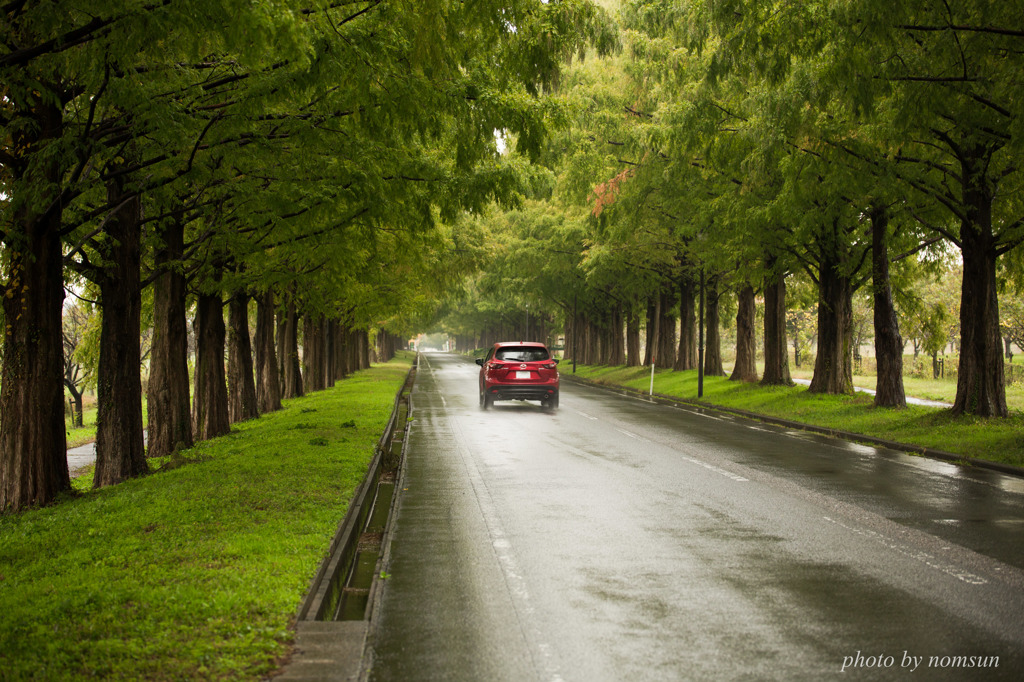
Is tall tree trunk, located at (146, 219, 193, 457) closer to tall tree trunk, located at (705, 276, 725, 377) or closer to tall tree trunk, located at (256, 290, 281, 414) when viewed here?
tall tree trunk, located at (256, 290, 281, 414)

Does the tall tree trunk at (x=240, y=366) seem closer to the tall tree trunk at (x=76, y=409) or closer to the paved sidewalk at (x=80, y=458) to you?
the paved sidewalk at (x=80, y=458)

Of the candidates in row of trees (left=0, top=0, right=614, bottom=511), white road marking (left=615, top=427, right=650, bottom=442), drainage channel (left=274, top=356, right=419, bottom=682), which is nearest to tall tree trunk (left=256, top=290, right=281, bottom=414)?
row of trees (left=0, top=0, right=614, bottom=511)

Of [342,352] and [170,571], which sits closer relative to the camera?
[170,571]

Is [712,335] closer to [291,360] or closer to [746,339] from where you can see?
[746,339]

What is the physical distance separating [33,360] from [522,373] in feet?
49.5

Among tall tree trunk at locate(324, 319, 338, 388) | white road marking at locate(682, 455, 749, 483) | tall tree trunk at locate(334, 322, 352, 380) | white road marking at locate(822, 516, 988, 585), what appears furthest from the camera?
tall tree trunk at locate(334, 322, 352, 380)

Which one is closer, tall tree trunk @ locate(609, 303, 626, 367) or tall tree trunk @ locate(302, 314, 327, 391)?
tall tree trunk @ locate(302, 314, 327, 391)

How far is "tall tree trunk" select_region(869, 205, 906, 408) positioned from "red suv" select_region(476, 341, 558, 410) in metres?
8.58

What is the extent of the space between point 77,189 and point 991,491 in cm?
1175

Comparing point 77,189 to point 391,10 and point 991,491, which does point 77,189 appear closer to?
point 391,10

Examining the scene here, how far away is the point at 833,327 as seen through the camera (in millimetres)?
24906

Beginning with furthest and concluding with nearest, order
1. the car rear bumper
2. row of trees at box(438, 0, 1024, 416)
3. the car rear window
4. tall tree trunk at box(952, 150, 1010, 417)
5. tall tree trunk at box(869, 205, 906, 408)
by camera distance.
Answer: the car rear window
the car rear bumper
tall tree trunk at box(869, 205, 906, 408)
tall tree trunk at box(952, 150, 1010, 417)
row of trees at box(438, 0, 1024, 416)

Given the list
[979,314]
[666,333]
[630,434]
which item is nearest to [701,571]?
[630,434]

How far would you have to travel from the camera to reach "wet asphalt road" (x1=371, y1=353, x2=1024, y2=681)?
4.90 metres
